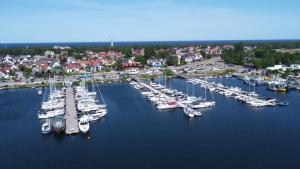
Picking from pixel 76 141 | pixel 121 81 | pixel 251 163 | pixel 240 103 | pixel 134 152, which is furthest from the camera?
pixel 121 81

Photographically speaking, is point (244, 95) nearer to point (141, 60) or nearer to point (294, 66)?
point (294, 66)

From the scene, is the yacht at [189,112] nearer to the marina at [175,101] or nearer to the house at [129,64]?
the marina at [175,101]

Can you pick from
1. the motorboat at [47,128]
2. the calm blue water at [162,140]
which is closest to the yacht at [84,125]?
the calm blue water at [162,140]

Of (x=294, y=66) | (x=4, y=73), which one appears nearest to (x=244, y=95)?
(x=294, y=66)

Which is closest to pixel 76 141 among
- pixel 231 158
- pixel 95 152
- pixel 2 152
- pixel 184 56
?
pixel 95 152

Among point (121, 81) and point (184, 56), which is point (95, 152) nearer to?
point (121, 81)

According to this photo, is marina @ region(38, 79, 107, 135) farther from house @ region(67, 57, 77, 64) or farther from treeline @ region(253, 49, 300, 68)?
treeline @ region(253, 49, 300, 68)

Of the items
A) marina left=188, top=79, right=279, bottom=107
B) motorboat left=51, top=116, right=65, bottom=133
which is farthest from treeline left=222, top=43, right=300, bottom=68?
motorboat left=51, top=116, right=65, bottom=133

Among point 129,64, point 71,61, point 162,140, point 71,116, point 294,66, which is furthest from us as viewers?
point 71,61

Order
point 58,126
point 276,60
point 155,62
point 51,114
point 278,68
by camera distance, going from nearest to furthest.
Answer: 1. point 58,126
2. point 51,114
3. point 278,68
4. point 276,60
5. point 155,62
